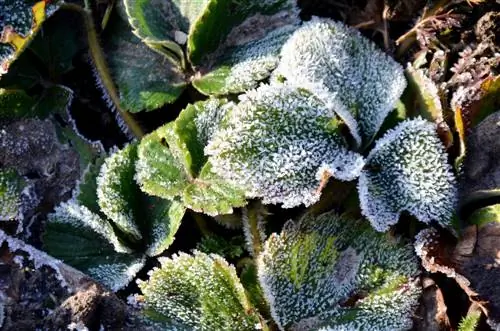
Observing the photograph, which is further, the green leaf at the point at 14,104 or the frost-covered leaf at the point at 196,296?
the green leaf at the point at 14,104

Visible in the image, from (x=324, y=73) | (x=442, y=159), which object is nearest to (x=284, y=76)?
(x=324, y=73)

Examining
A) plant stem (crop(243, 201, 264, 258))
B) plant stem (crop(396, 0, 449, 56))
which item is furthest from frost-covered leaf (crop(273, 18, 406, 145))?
plant stem (crop(243, 201, 264, 258))

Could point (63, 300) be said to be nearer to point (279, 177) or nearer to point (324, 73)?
point (279, 177)

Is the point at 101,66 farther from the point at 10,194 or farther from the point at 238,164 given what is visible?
the point at 238,164

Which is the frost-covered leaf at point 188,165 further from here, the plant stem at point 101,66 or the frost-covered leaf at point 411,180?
the frost-covered leaf at point 411,180

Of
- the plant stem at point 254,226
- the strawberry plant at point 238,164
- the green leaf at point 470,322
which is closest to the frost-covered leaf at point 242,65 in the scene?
the strawberry plant at point 238,164

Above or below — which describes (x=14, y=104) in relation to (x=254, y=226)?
above

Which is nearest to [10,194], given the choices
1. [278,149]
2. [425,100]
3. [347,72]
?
[278,149]
